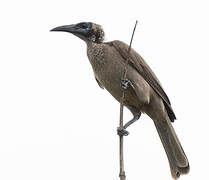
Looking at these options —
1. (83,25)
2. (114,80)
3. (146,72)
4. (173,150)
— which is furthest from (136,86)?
(83,25)

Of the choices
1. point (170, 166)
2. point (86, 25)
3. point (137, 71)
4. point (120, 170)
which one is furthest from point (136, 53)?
point (120, 170)

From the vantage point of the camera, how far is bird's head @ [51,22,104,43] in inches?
295

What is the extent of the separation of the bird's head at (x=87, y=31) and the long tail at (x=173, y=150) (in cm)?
158

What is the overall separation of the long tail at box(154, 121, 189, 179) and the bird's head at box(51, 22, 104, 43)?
1.58 meters

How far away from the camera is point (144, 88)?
701cm

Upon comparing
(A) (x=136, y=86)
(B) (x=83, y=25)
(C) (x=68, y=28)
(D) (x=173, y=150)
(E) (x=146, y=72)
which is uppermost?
(B) (x=83, y=25)

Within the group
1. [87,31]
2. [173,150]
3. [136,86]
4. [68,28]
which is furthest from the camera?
[87,31]

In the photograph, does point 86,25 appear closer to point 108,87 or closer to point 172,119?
point 108,87

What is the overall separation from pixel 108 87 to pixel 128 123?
2.13ft

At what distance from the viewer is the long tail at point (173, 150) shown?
705cm

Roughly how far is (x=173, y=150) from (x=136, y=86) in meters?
1.12

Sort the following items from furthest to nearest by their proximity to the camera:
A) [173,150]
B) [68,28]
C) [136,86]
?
[68,28] < [173,150] < [136,86]

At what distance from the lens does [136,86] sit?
6.88 metres

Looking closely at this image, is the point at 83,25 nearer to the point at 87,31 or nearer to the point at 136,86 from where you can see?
the point at 87,31
